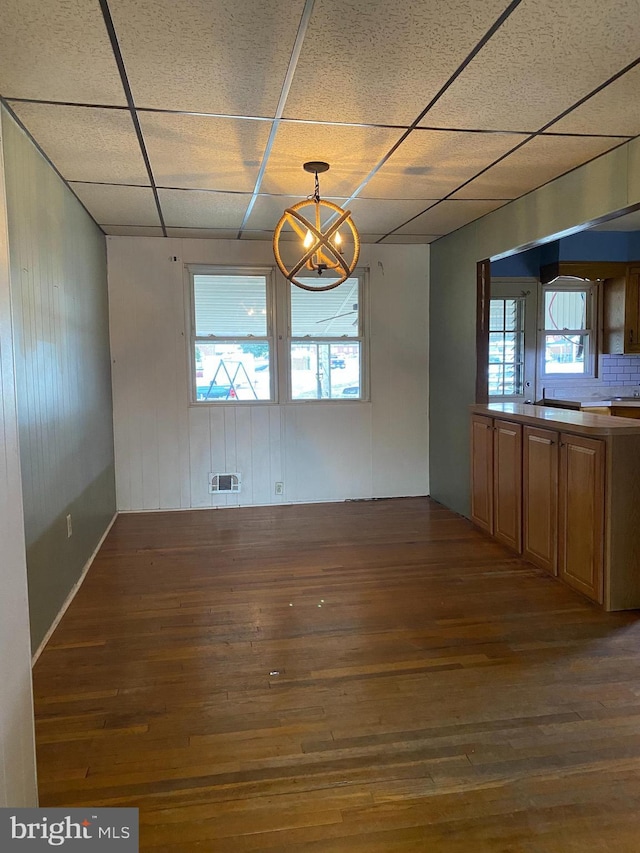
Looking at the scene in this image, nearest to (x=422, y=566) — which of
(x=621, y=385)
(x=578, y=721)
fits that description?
(x=578, y=721)

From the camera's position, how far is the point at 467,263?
4.84 m

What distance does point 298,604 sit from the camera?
3.23 metres

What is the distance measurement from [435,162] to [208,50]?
164 centimetres

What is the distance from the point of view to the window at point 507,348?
6.46 metres

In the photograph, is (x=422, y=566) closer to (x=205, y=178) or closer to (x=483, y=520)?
(x=483, y=520)

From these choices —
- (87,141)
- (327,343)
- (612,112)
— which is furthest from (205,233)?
(612,112)

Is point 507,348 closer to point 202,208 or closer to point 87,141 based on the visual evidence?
point 202,208

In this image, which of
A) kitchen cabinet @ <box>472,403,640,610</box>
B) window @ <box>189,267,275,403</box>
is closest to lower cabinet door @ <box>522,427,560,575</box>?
kitchen cabinet @ <box>472,403,640,610</box>

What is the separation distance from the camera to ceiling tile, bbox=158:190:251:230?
155 inches

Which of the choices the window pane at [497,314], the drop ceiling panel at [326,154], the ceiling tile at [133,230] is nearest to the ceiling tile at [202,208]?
the ceiling tile at [133,230]

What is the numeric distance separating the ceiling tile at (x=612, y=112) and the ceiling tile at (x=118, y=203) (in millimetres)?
2568

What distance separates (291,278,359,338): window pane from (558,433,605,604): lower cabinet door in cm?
274

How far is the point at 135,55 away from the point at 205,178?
1.47m

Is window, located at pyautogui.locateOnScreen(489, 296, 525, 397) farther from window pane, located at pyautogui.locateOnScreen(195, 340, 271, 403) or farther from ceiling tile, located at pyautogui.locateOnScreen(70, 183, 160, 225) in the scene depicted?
ceiling tile, located at pyautogui.locateOnScreen(70, 183, 160, 225)
